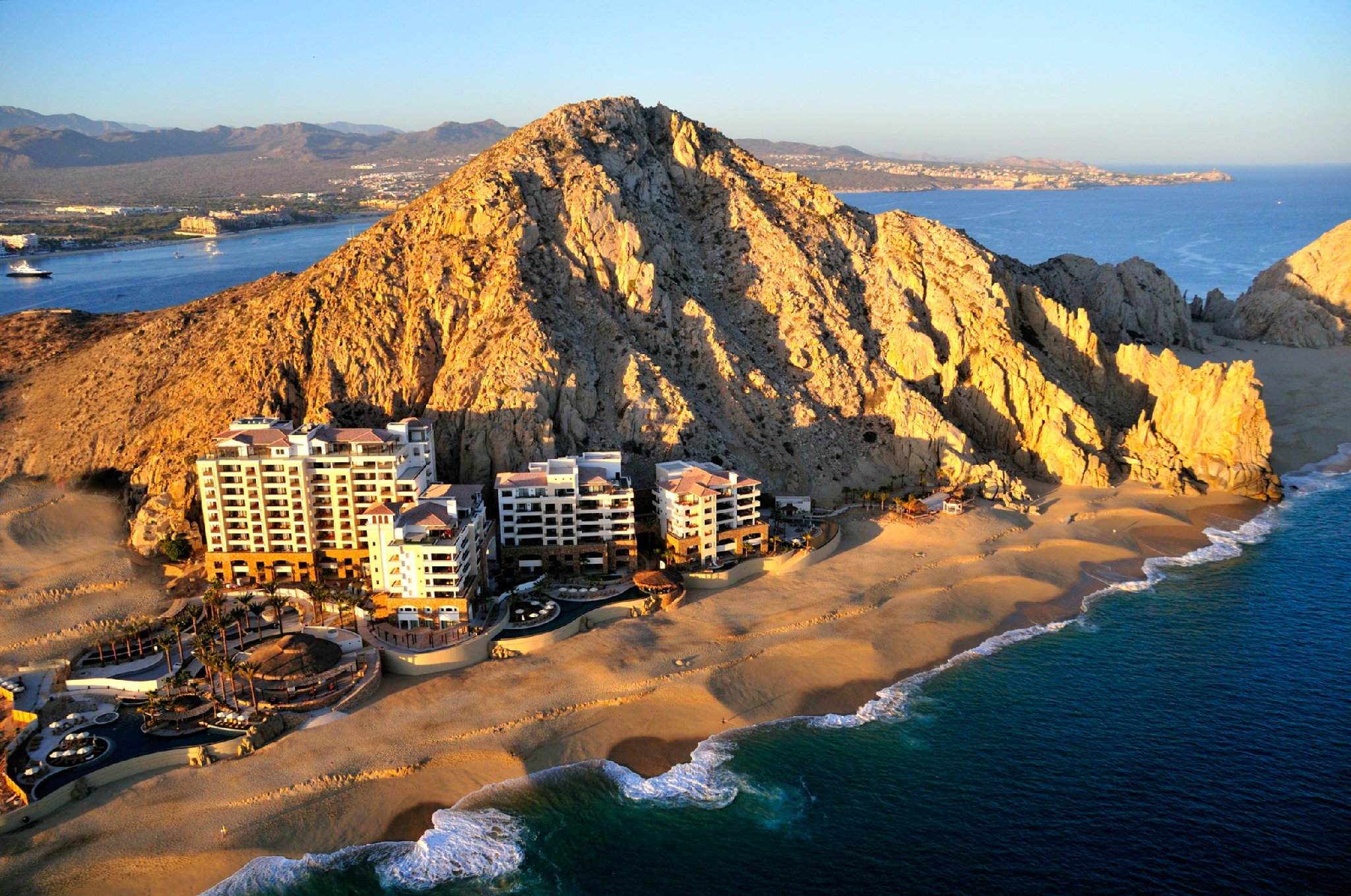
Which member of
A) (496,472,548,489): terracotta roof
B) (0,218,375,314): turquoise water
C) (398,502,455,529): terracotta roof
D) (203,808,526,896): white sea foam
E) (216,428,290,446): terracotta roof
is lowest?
(203,808,526,896): white sea foam

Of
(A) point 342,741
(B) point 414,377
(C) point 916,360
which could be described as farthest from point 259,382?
(C) point 916,360

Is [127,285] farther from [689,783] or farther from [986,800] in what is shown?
[986,800]

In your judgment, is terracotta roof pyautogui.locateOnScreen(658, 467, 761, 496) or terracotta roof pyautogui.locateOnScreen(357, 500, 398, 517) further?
terracotta roof pyautogui.locateOnScreen(658, 467, 761, 496)

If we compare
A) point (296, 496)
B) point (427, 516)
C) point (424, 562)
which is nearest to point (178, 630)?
point (296, 496)

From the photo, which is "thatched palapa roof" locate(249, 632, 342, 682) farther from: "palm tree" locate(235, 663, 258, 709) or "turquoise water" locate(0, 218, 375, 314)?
"turquoise water" locate(0, 218, 375, 314)

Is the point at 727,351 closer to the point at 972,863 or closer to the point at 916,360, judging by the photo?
the point at 916,360

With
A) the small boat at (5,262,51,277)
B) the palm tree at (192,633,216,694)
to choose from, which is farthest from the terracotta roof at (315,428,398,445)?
the small boat at (5,262,51,277)

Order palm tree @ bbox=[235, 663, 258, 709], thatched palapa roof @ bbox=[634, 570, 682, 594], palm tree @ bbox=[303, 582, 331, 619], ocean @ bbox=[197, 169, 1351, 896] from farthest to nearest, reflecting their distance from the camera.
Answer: thatched palapa roof @ bbox=[634, 570, 682, 594] < palm tree @ bbox=[303, 582, 331, 619] < palm tree @ bbox=[235, 663, 258, 709] < ocean @ bbox=[197, 169, 1351, 896]
